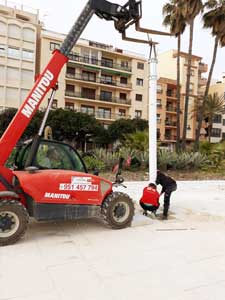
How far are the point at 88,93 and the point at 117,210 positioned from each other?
43009 millimetres

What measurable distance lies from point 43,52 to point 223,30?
88.2ft

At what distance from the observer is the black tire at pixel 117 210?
20.5 feet

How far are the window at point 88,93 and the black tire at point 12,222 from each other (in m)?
42.8

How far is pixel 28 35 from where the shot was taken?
1670 inches

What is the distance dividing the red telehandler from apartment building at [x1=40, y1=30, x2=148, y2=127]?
126ft

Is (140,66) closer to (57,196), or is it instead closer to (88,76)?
(88,76)

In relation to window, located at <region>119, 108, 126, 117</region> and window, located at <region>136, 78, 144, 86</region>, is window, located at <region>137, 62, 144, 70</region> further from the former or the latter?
window, located at <region>119, 108, 126, 117</region>

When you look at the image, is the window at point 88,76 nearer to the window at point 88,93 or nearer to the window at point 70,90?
the window at point 88,93

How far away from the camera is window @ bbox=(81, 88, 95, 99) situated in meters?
47.4

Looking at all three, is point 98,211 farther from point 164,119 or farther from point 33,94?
point 164,119

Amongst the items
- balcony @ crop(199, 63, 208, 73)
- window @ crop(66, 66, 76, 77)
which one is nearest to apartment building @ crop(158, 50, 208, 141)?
balcony @ crop(199, 63, 208, 73)

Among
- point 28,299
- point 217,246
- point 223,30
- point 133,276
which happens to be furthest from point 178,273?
point 223,30

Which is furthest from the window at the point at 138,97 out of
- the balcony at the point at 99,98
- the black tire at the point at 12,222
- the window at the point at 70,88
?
the black tire at the point at 12,222

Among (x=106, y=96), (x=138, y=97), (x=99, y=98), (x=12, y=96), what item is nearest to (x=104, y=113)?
(x=99, y=98)
